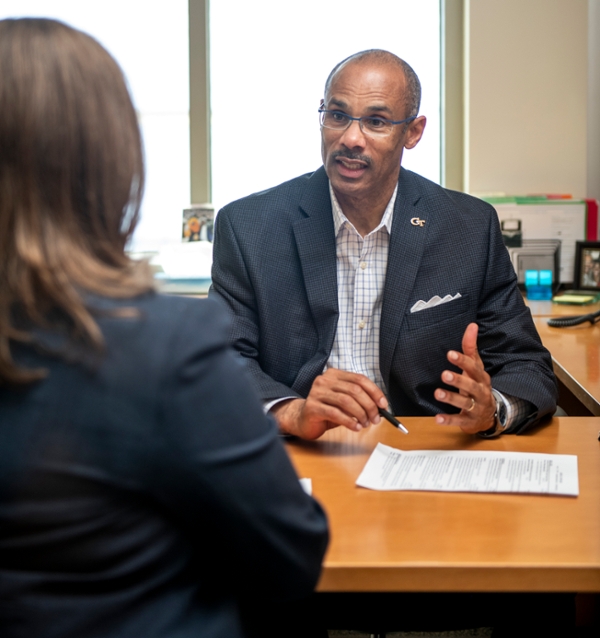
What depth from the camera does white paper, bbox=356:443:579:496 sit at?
118cm

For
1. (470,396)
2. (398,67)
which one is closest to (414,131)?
(398,67)

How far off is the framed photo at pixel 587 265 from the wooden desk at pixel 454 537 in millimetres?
1997

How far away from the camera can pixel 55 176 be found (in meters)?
0.71

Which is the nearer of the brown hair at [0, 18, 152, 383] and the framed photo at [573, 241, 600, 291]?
the brown hair at [0, 18, 152, 383]

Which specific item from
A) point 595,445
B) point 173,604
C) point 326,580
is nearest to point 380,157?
point 595,445

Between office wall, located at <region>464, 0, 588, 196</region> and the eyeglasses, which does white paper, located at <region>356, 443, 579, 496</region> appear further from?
office wall, located at <region>464, 0, 588, 196</region>

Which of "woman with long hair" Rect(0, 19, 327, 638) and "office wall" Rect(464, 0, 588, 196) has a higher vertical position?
"office wall" Rect(464, 0, 588, 196)

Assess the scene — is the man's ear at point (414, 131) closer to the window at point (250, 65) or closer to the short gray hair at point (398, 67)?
the short gray hair at point (398, 67)

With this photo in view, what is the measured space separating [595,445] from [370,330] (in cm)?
67

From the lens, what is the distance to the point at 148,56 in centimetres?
366

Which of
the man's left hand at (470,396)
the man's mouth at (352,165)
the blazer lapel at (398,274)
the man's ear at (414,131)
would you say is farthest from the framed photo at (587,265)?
the man's left hand at (470,396)

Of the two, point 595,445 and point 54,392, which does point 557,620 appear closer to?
point 595,445

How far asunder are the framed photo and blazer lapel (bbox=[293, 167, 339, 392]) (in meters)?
1.64

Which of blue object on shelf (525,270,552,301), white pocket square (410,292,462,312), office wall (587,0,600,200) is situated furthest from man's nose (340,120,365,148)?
office wall (587,0,600,200)
